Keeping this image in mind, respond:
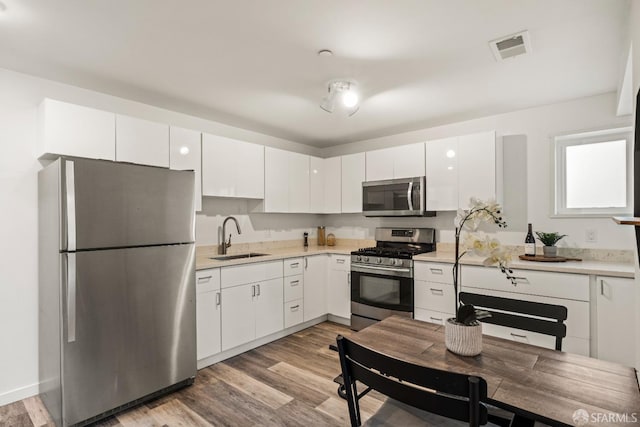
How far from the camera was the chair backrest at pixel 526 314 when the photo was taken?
162 cm

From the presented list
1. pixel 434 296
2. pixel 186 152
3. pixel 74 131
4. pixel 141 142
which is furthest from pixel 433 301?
pixel 74 131

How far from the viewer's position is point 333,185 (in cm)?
458

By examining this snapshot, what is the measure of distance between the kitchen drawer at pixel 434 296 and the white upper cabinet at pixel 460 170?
878 millimetres

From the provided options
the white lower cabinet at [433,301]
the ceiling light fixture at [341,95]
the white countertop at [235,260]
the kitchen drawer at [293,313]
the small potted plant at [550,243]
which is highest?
the ceiling light fixture at [341,95]

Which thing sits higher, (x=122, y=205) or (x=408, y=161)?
(x=408, y=161)

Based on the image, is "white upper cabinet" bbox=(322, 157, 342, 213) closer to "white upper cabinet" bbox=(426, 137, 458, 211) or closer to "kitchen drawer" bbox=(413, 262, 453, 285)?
"white upper cabinet" bbox=(426, 137, 458, 211)

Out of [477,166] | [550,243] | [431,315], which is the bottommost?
[431,315]

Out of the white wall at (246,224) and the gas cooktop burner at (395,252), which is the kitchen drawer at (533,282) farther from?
the white wall at (246,224)

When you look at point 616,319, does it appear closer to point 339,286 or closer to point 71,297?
point 339,286

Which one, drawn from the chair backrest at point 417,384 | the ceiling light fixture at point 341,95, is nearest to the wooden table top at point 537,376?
the chair backrest at point 417,384

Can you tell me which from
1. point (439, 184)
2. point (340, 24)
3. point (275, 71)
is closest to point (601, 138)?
point (439, 184)

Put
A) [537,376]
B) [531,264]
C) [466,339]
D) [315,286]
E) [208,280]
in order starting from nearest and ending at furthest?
[537,376], [466,339], [531,264], [208,280], [315,286]

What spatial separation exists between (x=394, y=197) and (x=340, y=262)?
3.32 feet

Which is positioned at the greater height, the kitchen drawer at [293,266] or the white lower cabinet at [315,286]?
the kitchen drawer at [293,266]
